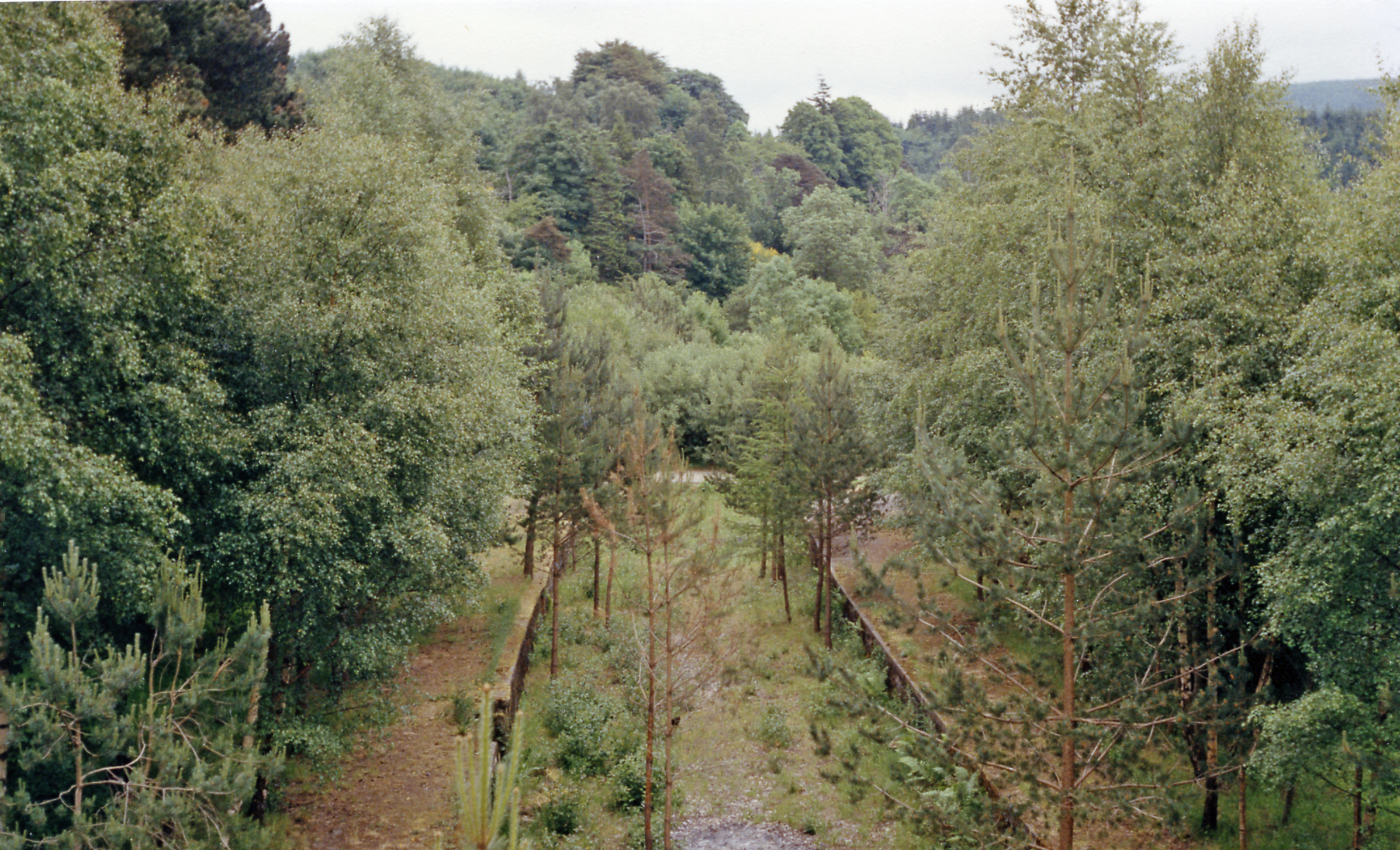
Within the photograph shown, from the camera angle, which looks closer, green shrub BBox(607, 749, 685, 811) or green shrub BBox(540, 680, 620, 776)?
green shrub BBox(607, 749, 685, 811)

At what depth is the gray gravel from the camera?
1540 centimetres

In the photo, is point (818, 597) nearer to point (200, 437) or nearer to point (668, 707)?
point (668, 707)

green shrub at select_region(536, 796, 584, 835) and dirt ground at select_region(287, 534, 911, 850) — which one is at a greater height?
dirt ground at select_region(287, 534, 911, 850)

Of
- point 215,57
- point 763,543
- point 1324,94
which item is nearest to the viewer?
point 1324,94

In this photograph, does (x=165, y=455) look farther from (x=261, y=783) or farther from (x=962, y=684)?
(x=962, y=684)

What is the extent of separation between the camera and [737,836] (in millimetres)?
15820

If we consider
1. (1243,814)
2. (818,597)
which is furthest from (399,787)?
(818,597)

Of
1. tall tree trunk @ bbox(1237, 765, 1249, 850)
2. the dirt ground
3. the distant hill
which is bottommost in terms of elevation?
the dirt ground

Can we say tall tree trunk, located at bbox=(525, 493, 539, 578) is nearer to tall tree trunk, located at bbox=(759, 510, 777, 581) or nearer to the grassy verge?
the grassy verge

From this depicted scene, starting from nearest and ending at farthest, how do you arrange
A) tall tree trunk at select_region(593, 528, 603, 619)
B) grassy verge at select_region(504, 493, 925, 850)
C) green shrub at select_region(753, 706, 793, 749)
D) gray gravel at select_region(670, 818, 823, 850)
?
gray gravel at select_region(670, 818, 823, 850) < grassy verge at select_region(504, 493, 925, 850) < green shrub at select_region(753, 706, 793, 749) < tall tree trunk at select_region(593, 528, 603, 619)

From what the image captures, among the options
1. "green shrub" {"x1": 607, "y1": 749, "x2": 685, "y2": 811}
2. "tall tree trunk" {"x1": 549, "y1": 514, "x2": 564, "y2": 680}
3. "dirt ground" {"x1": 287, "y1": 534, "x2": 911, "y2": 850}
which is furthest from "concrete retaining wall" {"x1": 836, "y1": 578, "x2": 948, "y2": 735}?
"tall tree trunk" {"x1": 549, "y1": 514, "x2": 564, "y2": 680}

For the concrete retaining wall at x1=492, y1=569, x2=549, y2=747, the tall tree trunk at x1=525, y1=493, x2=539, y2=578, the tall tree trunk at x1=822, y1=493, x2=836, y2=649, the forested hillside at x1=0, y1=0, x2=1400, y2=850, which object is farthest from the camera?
the tall tree trunk at x1=822, y1=493, x2=836, y2=649

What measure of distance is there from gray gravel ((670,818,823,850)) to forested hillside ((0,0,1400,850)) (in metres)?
1.77

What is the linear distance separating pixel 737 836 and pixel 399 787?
6.25m
